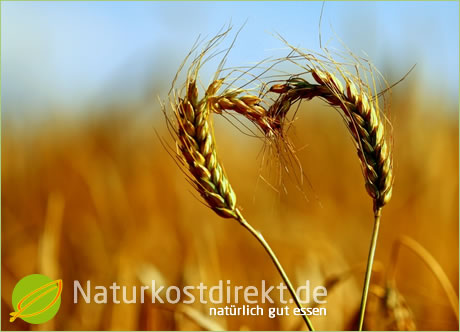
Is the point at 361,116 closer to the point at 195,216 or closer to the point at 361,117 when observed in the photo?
the point at 361,117

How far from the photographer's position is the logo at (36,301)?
1808 mm

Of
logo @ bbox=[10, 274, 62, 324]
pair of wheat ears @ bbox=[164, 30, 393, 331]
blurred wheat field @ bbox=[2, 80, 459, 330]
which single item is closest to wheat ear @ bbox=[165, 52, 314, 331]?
pair of wheat ears @ bbox=[164, 30, 393, 331]

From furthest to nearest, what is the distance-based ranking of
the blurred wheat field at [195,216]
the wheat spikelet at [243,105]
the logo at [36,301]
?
the blurred wheat field at [195,216], the logo at [36,301], the wheat spikelet at [243,105]

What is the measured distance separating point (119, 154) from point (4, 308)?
1.44 m

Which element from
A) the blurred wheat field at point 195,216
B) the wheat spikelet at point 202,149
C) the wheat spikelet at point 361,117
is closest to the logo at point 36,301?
the blurred wheat field at point 195,216

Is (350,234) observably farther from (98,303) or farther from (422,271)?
(98,303)

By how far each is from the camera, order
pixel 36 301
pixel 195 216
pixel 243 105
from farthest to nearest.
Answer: pixel 195 216, pixel 36 301, pixel 243 105

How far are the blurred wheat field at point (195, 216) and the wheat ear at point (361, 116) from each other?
134 centimetres

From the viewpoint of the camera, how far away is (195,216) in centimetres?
343

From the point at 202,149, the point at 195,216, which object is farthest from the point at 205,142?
the point at 195,216

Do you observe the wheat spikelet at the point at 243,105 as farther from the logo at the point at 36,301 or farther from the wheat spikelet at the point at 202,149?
the logo at the point at 36,301

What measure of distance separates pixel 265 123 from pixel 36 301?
3.92ft

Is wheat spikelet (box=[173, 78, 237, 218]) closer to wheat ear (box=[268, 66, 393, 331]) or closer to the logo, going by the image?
wheat ear (box=[268, 66, 393, 331])

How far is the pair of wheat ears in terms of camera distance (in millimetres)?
928
